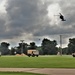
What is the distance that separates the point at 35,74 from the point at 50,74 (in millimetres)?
1299

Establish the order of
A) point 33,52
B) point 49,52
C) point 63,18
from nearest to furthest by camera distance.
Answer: point 63,18 → point 33,52 → point 49,52

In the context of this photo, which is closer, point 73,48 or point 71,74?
point 71,74

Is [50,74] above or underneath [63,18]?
underneath

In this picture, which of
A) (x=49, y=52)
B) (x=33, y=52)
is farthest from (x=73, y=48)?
(x=33, y=52)

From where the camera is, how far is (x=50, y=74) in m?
27.5

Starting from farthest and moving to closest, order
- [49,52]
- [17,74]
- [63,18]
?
[49,52] → [63,18] → [17,74]

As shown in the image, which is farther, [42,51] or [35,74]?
[42,51]

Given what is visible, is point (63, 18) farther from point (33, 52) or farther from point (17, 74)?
point (33, 52)

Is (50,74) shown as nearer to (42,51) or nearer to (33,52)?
(33,52)

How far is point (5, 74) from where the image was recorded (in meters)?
27.4

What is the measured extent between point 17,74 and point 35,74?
5.18 ft

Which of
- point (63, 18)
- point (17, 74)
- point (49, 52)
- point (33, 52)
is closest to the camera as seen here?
point (17, 74)

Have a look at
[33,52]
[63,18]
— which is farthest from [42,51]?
[63,18]

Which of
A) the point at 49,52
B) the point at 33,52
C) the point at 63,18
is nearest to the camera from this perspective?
the point at 63,18
